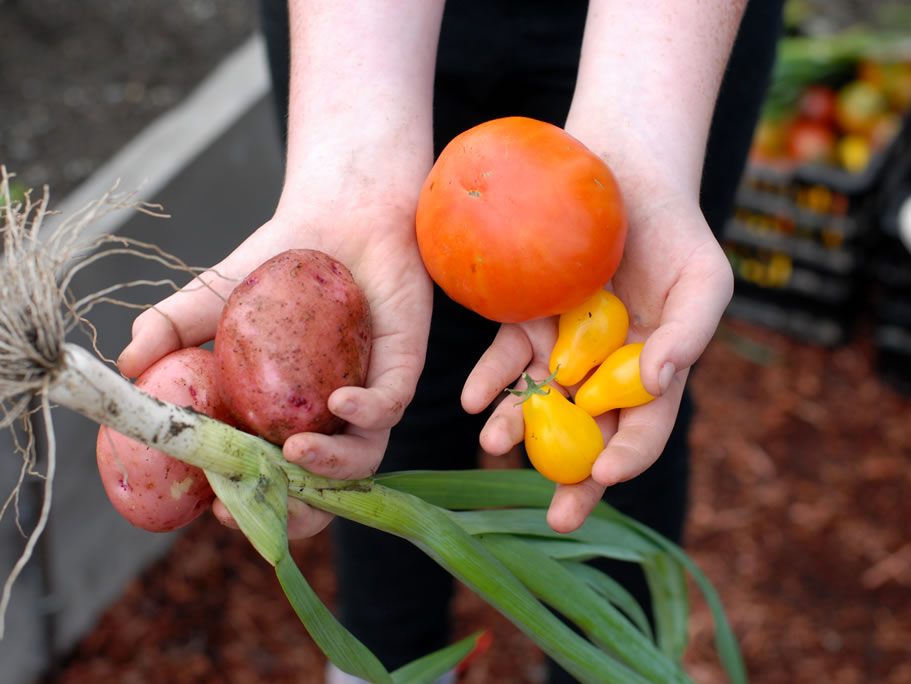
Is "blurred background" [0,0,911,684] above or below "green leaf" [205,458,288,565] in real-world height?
below

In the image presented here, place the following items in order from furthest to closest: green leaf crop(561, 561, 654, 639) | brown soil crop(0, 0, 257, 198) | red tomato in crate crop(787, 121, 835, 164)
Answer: red tomato in crate crop(787, 121, 835, 164) < brown soil crop(0, 0, 257, 198) < green leaf crop(561, 561, 654, 639)

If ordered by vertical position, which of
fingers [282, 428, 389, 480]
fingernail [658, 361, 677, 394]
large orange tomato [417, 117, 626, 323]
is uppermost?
large orange tomato [417, 117, 626, 323]

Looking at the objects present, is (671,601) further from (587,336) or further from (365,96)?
(365,96)

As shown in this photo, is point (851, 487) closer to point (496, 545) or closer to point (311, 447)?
point (496, 545)

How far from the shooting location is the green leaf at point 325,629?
3.42 feet

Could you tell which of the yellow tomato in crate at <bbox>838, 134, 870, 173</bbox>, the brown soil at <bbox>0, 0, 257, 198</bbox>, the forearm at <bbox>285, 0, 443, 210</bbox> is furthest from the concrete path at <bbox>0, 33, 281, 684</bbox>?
the yellow tomato in crate at <bbox>838, 134, 870, 173</bbox>

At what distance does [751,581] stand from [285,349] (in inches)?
71.3

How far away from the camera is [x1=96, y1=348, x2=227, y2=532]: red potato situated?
1152 millimetres

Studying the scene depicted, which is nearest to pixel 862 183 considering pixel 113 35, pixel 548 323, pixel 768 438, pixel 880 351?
pixel 880 351

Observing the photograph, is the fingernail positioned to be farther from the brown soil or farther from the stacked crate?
the brown soil

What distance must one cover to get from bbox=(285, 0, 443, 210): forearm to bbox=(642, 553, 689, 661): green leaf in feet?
2.23

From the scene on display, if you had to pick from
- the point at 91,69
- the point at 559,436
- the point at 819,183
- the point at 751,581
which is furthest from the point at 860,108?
the point at 91,69

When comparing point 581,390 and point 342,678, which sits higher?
point 581,390

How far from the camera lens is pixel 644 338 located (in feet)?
4.43
